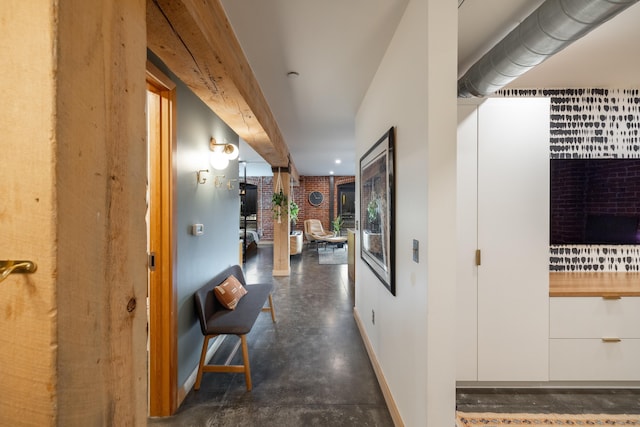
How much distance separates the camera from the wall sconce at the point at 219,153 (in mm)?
2295

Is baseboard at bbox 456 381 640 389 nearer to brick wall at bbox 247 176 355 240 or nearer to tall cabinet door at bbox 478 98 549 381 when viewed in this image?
tall cabinet door at bbox 478 98 549 381

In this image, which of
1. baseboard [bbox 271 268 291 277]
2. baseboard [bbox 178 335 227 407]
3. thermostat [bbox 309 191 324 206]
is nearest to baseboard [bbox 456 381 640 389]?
baseboard [bbox 178 335 227 407]

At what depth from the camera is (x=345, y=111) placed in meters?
Result: 2.99

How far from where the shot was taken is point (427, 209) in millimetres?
1200

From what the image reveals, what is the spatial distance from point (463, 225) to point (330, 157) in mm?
4175

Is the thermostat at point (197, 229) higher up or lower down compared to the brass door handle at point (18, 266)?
lower down

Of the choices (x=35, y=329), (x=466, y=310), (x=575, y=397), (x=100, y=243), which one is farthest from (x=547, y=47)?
(x=575, y=397)

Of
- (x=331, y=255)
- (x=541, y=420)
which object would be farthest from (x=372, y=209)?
(x=331, y=255)

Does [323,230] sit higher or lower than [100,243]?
lower

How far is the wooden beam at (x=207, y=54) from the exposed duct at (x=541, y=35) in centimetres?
164

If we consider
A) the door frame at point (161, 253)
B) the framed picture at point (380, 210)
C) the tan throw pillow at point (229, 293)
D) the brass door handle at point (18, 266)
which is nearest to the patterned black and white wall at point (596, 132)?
the framed picture at point (380, 210)

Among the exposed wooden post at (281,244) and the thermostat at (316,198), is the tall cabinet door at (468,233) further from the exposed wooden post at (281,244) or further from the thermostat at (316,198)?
the thermostat at (316,198)

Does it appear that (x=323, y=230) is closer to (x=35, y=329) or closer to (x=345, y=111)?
(x=345, y=111)

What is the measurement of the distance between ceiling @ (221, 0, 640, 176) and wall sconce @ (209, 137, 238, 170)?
656 mm
